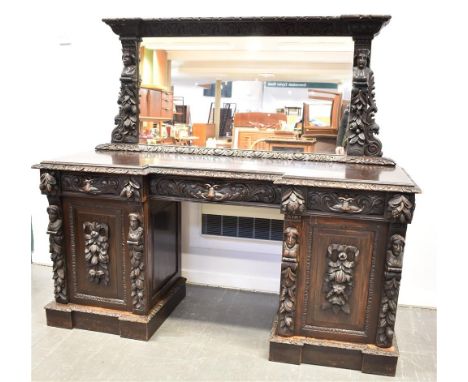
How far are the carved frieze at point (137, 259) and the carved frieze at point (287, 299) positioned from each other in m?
0.79

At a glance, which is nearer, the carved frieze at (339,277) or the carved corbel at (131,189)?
the carved frieze at (339,277)

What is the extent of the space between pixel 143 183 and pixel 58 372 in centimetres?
105

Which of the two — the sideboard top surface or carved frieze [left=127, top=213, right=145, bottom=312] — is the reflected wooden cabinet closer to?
the sideboard top surface

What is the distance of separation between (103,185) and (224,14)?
1.38 m

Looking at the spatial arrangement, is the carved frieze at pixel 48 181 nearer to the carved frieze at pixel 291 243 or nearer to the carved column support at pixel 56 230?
the carved column support at pixel 56 230

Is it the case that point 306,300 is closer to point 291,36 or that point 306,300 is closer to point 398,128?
point 398,128

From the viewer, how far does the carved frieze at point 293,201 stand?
6.43ft

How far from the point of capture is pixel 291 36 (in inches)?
97.7

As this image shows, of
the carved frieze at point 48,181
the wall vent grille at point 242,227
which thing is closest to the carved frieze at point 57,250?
the carved frieze at point 48,181

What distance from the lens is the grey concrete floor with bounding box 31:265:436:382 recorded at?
6.77ft

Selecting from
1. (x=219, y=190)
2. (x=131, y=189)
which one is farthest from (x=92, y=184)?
(x=219, y=190)

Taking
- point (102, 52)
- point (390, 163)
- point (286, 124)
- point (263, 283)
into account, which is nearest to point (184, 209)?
point (263, 283)

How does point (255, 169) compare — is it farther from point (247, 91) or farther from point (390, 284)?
point (390, 284)

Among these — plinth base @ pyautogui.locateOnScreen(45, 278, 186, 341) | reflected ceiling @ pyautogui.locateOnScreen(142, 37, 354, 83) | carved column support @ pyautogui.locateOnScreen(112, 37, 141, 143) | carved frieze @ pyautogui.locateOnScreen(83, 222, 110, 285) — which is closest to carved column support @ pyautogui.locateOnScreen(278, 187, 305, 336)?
plinth base @ pyautogui.locateOnScreen(45, 278, 186, 341)
